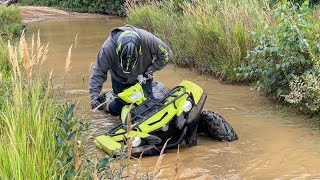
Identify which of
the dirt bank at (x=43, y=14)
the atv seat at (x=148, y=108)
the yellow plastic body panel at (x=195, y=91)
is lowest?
the dirt bank at (x=43, y=14)

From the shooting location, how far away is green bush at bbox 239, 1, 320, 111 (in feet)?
15.4

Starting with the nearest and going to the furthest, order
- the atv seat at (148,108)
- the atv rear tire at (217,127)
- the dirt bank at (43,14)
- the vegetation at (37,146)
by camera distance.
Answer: the vegetation at (37,146) < the atv seat at (148,108) < the atv rear tire at (217,127) < the dirt bank at (43,14)

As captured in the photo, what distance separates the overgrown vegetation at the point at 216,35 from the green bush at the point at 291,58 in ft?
2.05

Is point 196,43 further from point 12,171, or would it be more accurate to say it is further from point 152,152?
point 12,171

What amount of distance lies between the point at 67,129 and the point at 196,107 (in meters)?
1.90

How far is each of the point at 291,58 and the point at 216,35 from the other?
2202mm

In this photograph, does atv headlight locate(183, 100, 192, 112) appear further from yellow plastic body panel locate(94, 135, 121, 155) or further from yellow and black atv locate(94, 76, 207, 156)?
yellow plastic body panel locate(94, 135, 121, 155)

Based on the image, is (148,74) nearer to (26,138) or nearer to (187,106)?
(187,106)

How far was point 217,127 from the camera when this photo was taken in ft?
14.2

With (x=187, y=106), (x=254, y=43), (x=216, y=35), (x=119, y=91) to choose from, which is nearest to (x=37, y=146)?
(x=187, y=106)

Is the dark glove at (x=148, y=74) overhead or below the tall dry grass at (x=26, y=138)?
below

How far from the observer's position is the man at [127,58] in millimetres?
4438

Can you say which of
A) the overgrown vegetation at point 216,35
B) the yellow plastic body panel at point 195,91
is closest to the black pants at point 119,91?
the yellow plastic body panel at point 195,91

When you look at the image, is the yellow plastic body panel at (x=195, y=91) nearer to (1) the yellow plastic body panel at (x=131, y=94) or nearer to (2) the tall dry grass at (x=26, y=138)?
(1) the yellow plastic body panel at (x=131, y=94)
